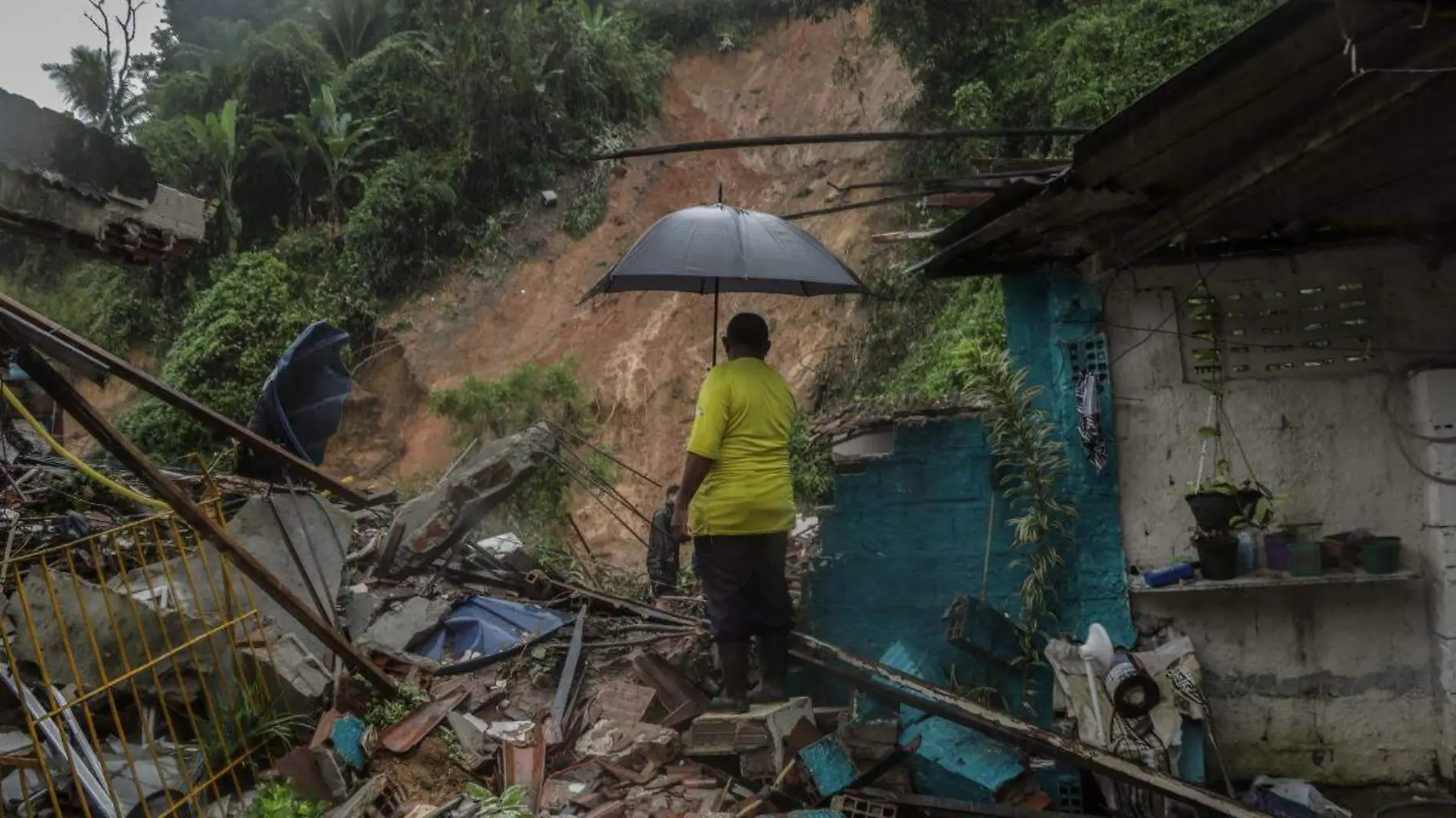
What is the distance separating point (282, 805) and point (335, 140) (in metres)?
17.7

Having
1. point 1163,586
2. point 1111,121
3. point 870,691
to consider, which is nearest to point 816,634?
point 870,691

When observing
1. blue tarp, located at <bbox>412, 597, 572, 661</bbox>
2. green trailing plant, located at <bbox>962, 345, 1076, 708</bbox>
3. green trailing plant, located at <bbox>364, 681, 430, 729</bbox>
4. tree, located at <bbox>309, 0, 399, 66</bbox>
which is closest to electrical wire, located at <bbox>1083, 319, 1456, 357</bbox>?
green trailing plant, located at <bbox>962, 345, 1076, 708</bbox>

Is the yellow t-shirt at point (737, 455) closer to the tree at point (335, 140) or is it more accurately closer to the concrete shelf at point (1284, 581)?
the concrete shelf at point (1284, 581)

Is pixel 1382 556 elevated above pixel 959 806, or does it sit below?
above

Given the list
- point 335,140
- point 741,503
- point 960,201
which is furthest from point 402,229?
point 741,503

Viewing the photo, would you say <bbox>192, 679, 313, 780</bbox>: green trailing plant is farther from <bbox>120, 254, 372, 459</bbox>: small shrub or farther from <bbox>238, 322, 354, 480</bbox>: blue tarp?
<bbox>120, 254, 372, 459</bbox>: small shrub

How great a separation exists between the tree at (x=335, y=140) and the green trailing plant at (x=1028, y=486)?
57.8 feet

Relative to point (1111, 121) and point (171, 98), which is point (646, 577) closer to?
point (1111, 121)

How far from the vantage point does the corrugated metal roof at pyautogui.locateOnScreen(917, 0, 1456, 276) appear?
2.89m

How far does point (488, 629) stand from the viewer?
6637 millimetres

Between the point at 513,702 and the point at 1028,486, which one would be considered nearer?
the point at 1028,486

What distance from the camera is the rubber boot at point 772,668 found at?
499cm

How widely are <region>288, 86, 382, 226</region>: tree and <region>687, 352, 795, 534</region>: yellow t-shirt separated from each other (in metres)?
17.4

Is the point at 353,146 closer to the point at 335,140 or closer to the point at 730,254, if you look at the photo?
the point at 335,140
